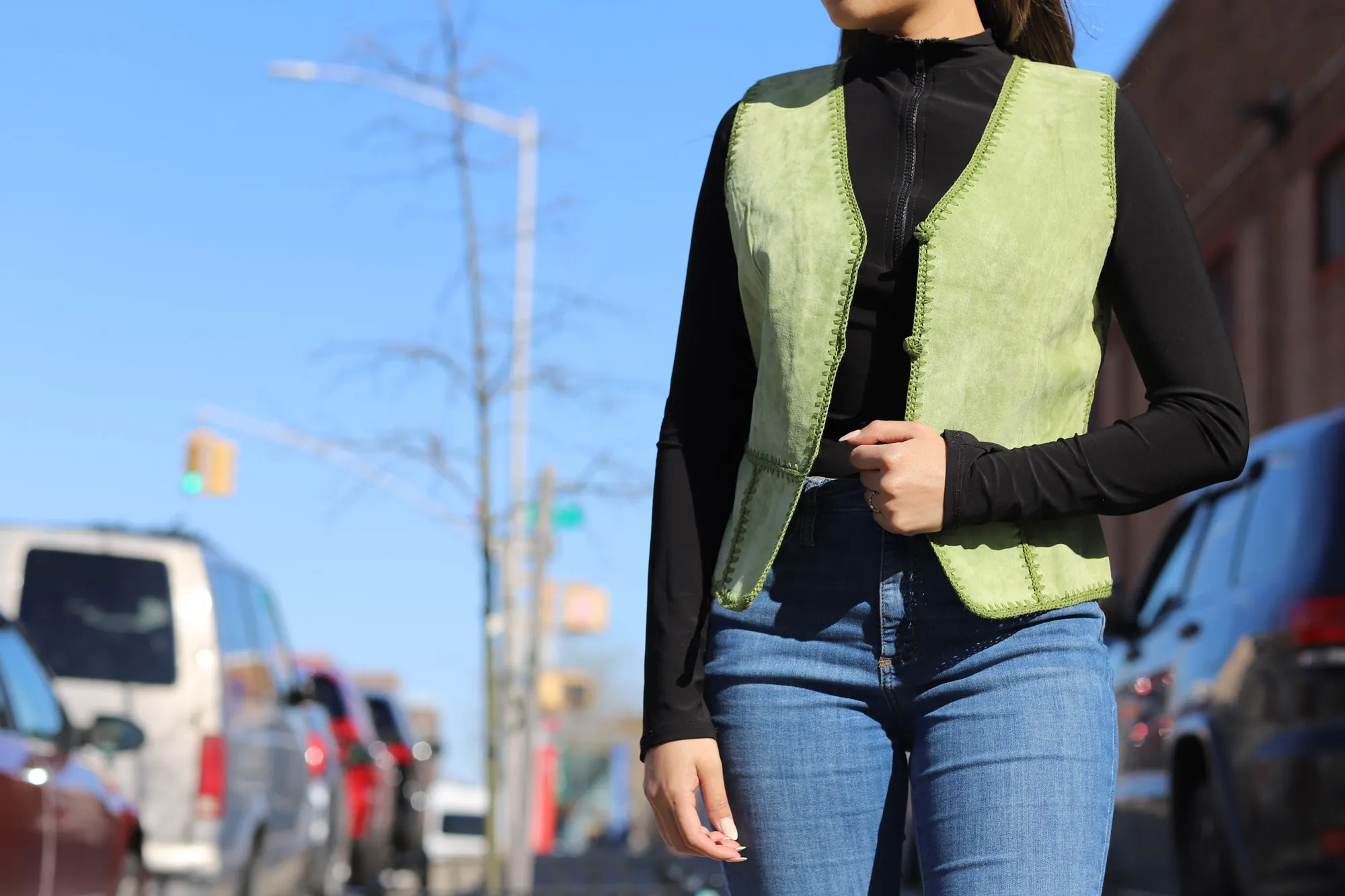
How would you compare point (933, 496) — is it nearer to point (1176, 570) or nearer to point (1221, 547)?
point (1221, 547)

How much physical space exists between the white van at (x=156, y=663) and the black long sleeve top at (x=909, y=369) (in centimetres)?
712

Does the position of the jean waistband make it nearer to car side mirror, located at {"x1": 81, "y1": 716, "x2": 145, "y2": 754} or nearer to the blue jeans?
the blue jeans

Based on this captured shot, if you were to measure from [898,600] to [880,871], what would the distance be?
32 centimetres

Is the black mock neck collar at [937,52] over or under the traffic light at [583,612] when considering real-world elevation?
over

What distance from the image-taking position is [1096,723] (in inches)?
94.0

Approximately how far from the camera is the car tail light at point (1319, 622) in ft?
20.8

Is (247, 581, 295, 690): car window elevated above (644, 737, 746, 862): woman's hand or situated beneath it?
situated beneath

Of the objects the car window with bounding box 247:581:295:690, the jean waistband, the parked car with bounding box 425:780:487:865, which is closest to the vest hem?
the jean waistband

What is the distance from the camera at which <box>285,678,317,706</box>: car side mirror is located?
11953mm

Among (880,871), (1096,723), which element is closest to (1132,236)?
(1096,723)

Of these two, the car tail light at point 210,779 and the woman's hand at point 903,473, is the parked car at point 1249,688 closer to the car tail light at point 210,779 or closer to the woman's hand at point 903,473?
the car tail light at point 210,779

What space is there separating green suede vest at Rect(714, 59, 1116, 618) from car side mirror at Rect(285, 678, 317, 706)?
9651mm

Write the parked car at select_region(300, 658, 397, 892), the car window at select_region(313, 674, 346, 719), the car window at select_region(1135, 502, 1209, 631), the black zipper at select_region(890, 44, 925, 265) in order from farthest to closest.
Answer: the car window at select_region(313, 674, 346, 719)
the parked car at select_region(300, 658, 397, 892)
the car window at select_region(1135, 502, 1209, 631)
the black zipper at select_region(890, 44, 925, 265)

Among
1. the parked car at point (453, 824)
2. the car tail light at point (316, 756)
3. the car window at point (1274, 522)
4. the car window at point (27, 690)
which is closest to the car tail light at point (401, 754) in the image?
the parked car at point (453, 824)
